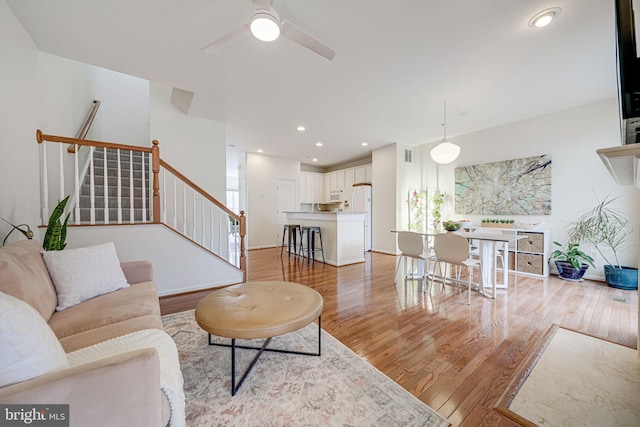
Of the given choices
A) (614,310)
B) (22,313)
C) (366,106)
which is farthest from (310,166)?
(22,313)

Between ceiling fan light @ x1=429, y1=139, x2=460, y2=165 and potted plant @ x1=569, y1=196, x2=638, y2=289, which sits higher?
ceiling fan light @ x1=429, y1=139, x2=460, y2=165

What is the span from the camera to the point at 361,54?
94.0 inches

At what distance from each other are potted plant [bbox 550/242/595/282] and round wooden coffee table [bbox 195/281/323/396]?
4.26 metres

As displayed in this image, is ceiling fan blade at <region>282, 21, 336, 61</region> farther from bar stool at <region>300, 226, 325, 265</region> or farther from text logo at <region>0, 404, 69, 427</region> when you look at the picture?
bar stool at <region>300, 226, 325, 265</region>

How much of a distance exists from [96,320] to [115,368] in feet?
2.97

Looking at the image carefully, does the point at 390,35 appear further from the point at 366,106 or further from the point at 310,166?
the point at 310,166

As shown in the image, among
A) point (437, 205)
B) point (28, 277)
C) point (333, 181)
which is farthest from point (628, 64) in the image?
point (333, 181)

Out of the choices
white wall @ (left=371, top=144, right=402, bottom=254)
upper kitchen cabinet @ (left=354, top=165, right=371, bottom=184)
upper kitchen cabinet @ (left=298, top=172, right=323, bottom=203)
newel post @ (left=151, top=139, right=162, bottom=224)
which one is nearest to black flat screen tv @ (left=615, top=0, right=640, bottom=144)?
newel post @ (left=151, top=139, right=162, bottom=224)

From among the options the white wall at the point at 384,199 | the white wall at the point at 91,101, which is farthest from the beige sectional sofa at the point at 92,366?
the white wall at the point at 384,199

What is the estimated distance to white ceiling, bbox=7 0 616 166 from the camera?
1883mm

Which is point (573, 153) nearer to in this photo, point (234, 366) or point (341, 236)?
point (341, 236)

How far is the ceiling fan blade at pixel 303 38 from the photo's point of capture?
1.62m

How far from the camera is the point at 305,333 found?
207 centimetres

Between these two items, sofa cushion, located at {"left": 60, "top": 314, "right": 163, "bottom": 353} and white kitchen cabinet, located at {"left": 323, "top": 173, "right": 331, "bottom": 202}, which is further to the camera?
white kitchen cabinet, located at {"left": 323, "top": 173, "right": 331, "bottom": 202}
